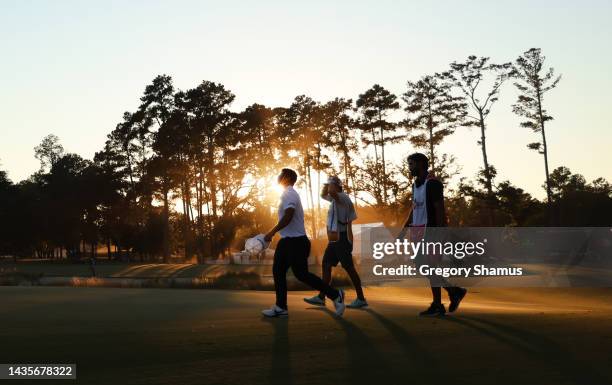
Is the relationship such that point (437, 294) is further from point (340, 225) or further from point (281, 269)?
point (281, 269)

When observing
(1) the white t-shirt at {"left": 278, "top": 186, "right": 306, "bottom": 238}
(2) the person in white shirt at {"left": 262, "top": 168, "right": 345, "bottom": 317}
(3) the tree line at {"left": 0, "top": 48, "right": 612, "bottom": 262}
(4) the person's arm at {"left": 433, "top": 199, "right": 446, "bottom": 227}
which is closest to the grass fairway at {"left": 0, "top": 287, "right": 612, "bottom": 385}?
(2) the person in white shirt at {"left": 262, "top": 168, "right": 345, "bottom": 317}

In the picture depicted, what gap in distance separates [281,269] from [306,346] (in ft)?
8.42

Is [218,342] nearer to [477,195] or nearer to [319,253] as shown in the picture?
[477,195]

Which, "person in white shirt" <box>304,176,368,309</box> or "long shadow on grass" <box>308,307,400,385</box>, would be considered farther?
"person in white shirt" <box>304,176,368,309</box>

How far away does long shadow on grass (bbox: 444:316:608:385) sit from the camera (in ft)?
19.9

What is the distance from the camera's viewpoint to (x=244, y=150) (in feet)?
233

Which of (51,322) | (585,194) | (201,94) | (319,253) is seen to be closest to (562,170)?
(585,194)

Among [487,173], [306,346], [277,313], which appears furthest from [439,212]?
[487,173]

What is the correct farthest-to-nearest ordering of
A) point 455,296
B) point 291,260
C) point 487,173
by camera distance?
point 487,173 < point 455,296 < point 291,260

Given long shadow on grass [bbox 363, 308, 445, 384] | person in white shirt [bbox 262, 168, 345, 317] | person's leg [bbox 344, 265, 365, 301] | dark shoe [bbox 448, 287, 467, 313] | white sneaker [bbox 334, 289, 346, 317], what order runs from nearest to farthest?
long shadow on grass [bbox 363, 308, 445, 384], person in white shirt [bbox 262, 168, 345, 317], white sneaker [bbox 334, 289, 346, 317], dark shoe [bbox 448, 287, 467, 313], person's leg [bbox 344, 265, 365, 301]

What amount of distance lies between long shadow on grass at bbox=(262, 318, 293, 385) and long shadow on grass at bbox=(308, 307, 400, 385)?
415 mm

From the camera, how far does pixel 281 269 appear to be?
988cm

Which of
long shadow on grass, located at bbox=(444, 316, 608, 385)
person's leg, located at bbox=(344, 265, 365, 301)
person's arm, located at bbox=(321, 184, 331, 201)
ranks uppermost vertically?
person's arm, located at bbox=(321, 184, 331, 201)

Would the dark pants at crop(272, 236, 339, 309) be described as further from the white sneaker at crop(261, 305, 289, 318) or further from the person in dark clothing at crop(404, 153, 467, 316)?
the person in dark clothing at crop(404, 153, 467, 316)
